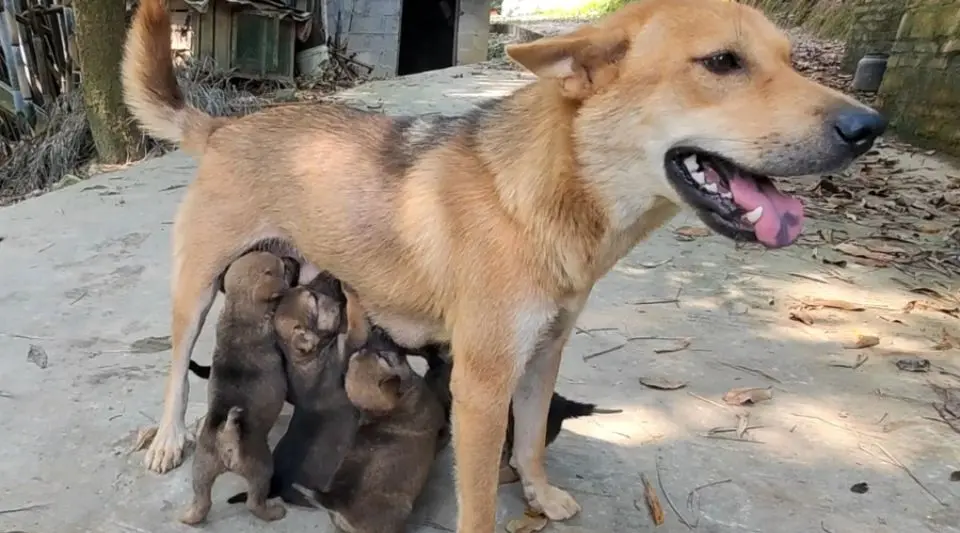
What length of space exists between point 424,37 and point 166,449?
1896cm

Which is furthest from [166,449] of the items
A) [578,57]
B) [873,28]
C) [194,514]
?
[873,28]

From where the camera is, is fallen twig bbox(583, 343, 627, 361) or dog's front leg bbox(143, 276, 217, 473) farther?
fallen twig bbox(583, 343, 627, 361)

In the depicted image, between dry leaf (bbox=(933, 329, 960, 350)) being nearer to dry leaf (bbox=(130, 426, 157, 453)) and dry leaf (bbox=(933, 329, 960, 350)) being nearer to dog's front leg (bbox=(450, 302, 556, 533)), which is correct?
dog's front leg (bbox=(450, 302, 556, 533))

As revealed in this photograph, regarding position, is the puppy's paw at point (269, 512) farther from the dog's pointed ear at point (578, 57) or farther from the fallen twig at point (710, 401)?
the fallen twig at point (710, 401)

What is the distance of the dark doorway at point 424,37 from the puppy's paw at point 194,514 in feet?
59.2

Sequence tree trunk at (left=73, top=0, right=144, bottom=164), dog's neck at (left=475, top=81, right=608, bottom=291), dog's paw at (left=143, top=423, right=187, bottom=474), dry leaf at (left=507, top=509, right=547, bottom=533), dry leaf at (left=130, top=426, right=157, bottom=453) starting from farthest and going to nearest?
tree trunk at (left=73, top=0, right=144, bottom=164), dry leaf at (left=130, top=426, right=157, bottom=453), dog's paw at (left=143, top=423, right=187, bottom=474), dry leaf at (left=507, top=509, right=547, bottom=533), dog's neck at (left=475, top=81, right=608, bottom=291)

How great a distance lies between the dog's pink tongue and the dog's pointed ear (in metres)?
0.50

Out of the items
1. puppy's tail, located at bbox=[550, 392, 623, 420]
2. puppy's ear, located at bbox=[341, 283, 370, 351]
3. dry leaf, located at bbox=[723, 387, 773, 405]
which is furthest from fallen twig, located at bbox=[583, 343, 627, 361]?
puppy's ear, located at bbox=[341, 283, 370, 351]

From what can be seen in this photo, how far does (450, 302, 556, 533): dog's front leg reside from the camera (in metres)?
2.47

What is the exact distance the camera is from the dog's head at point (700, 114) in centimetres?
223

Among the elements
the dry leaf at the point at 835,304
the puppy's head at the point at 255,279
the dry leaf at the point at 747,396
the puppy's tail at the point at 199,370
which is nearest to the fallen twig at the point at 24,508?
the puppy's tail at the point at 199,370

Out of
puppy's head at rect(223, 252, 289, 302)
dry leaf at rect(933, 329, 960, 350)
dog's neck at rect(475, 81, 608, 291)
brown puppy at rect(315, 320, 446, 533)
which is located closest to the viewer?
dog's neck at rect(475, 81, 608, 291)

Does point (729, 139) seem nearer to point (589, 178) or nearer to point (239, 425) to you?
point (589, 178)

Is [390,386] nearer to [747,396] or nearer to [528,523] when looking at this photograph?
[528,523]
